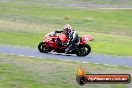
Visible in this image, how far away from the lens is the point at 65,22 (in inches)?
1812

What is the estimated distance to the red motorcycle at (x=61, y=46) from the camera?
23656 millimetres

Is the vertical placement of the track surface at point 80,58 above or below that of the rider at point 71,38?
below

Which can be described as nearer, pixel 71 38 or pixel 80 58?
pixel 80 58

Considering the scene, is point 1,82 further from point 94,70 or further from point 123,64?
point 123,64

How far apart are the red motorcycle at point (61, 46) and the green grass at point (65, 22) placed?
2.93 meters

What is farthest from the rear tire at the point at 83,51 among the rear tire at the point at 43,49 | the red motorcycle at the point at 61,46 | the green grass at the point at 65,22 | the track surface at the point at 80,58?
the green grass at the point at 65,22

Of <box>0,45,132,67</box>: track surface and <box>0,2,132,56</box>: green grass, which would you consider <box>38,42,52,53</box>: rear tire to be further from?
<box>0,2,132,56</box>: green grass

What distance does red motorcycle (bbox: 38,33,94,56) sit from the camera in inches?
931

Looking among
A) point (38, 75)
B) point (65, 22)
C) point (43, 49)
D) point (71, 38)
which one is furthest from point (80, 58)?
point (65, 22)

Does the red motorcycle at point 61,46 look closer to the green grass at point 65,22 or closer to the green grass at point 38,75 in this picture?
the green grass at point 65,22

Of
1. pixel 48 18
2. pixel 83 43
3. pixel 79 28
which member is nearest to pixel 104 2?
pixel 48 18

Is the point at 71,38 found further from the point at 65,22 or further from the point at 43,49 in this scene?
the point at 65,22

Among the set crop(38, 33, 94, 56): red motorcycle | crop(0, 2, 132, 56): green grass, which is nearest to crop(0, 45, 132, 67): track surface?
crop(38, 33, 94, 56): red motorcycle

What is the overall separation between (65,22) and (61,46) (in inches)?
870
